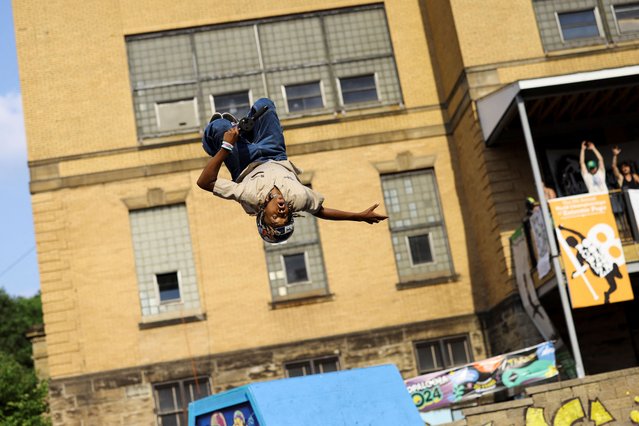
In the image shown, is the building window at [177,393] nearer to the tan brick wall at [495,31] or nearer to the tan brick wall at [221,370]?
the tan brick wall at [221,370]

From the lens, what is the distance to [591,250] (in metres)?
18.4

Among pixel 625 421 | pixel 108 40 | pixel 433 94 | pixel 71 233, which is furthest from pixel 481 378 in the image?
pixel 108 40

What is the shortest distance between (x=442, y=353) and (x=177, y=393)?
21.7ft

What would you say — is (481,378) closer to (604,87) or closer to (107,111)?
(604,87)

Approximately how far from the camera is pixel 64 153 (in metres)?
23.2

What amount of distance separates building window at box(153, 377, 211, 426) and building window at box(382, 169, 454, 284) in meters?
5.63

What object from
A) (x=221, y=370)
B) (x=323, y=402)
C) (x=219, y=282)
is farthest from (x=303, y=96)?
(x=323, y=402)

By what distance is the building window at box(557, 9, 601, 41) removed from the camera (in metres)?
23.0

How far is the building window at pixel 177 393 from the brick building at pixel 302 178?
0.07 m

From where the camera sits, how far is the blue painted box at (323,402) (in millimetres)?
10250

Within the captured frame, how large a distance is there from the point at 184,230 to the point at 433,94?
7.49 m

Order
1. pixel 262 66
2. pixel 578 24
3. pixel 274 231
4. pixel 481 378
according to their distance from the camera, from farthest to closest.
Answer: pixel 262 66
pixel 578 24
pixel 481 378
pixel 274 231

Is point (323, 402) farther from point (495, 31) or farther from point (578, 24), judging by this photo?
point (578, 24)

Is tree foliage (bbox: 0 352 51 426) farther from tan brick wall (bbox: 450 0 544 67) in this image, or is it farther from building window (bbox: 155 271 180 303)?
tan brick wall (bbox: 450 0 544 67)
